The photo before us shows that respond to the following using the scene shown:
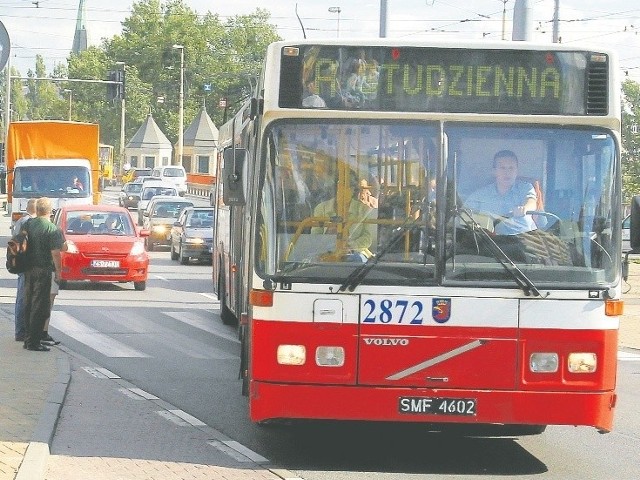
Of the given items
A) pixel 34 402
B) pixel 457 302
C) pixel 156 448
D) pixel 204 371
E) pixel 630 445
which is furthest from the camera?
pixel 204 371

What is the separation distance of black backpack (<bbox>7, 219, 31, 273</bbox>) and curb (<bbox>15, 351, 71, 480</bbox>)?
194 cm

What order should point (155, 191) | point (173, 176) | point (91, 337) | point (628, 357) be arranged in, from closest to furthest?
point (91, 337), point (628, 357), point (155, 191), point (173, 176)

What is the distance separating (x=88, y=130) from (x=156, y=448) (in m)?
29.7

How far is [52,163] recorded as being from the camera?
3794 cm

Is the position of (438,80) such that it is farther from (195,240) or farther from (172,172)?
(172,172)

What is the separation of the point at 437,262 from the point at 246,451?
197 cm

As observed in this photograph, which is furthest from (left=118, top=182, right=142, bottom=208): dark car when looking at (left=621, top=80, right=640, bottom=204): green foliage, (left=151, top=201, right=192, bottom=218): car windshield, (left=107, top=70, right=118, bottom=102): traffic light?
(left=151, top=201, right=192, bottom=218): car windshield

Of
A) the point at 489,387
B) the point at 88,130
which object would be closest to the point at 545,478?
the point at 489,387

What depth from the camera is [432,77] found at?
9.21 metres

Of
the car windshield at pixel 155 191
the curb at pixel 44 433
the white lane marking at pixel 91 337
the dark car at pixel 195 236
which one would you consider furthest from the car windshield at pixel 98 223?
the car windshield at pixel 155 191

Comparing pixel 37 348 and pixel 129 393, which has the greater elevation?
pixel 129 393

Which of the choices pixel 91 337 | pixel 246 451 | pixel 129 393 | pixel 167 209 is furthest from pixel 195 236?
pixel 246 451

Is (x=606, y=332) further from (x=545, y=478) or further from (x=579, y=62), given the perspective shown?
(x=579, y=62)

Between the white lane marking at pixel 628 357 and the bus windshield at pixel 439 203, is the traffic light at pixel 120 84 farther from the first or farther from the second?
the bus windshield at pixel 439 203
